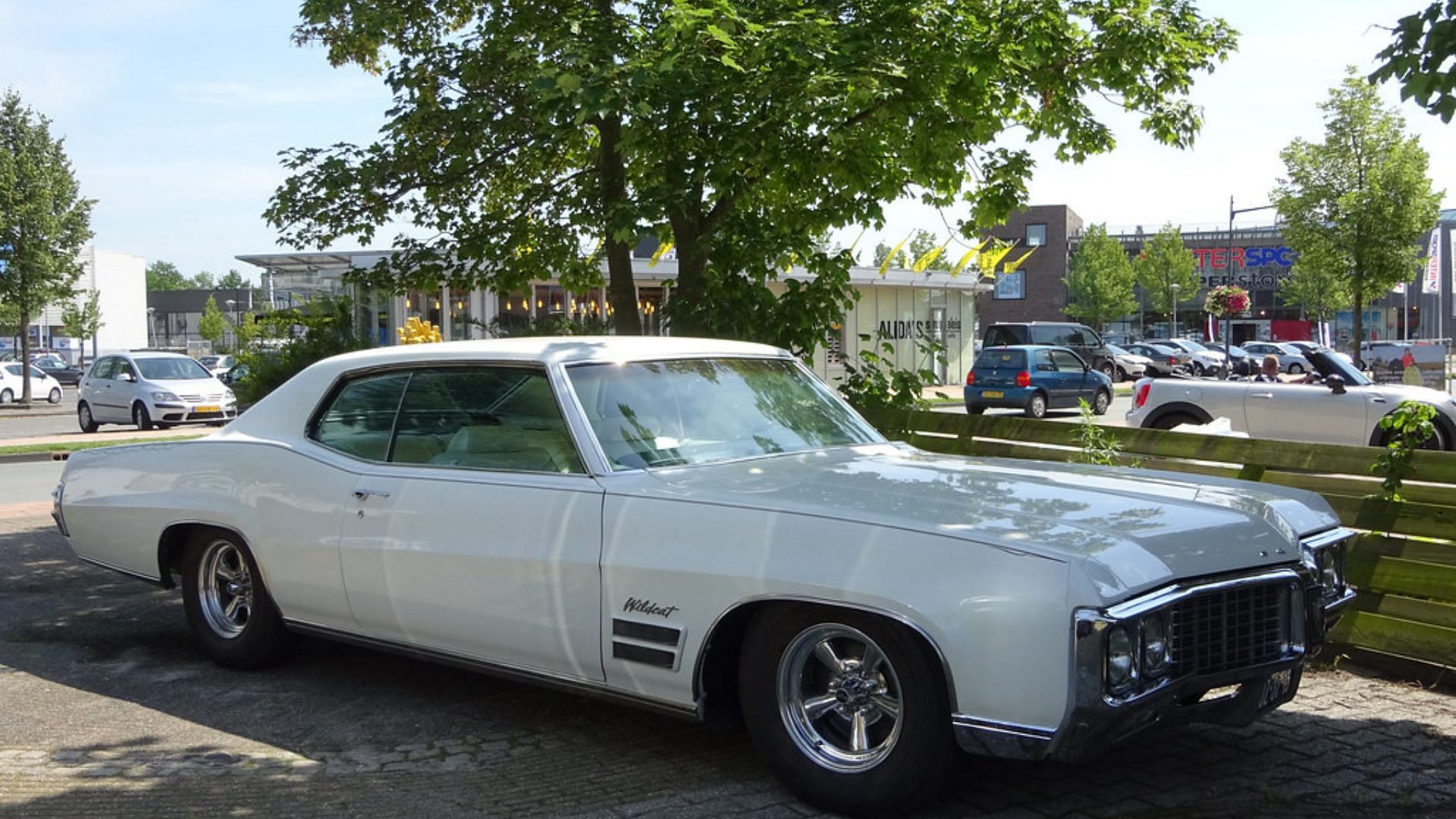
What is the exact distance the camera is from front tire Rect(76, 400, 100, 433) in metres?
26.6

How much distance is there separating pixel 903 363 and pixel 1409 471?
120 feet

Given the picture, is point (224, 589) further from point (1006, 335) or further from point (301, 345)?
point (1006, 335)

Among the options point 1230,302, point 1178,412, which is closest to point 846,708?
point 1178,412

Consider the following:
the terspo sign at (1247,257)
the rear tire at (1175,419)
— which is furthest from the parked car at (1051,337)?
the terspo sign at (1247,257)

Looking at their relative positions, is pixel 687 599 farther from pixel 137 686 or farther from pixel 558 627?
pixel 137 686

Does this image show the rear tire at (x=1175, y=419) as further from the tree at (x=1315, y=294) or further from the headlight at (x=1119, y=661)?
the tree at (x=1315, y=294)

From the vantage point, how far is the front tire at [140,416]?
84.3ft

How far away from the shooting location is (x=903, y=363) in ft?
138

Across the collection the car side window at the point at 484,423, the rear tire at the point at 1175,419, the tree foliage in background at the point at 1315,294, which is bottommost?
the rear tire at the point at 1175,419

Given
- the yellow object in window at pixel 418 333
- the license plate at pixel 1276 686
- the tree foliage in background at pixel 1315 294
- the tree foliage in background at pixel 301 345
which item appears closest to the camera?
the license plate at pixel 1276 686

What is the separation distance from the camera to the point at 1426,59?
16.7 ft

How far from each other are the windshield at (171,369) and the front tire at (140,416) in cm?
62

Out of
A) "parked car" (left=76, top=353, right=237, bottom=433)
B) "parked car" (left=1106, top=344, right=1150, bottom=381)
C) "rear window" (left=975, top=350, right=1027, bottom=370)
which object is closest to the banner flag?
"rear window" (left=975, top=350, right=1027, bottom=370)

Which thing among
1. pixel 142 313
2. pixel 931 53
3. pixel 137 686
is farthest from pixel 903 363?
pixel 142 313
